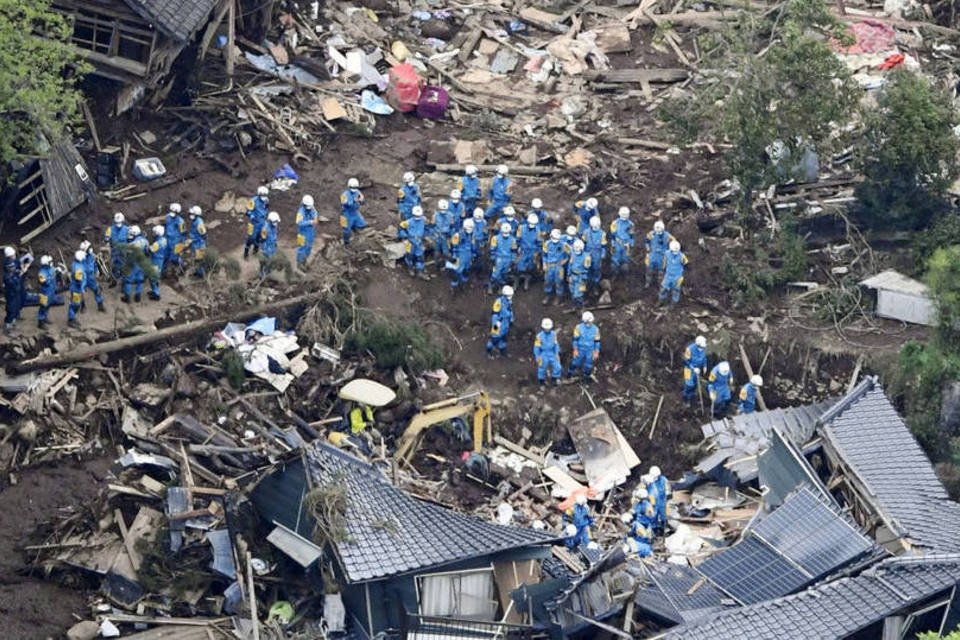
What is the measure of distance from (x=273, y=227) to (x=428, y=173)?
4.89 meters

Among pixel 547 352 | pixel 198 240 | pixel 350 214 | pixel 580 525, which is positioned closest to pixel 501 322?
pixel 547 352

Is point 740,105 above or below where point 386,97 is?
above

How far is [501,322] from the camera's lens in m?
38.8

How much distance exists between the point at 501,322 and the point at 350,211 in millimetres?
3860

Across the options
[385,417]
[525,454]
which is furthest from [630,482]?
[385,417]

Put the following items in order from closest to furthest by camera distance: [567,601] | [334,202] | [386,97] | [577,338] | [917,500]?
[567,601]
[917,500]
[577,338]
[334,202]
[386,97]

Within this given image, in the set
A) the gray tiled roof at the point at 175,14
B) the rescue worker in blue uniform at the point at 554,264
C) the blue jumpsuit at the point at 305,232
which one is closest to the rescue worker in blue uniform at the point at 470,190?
the rescue worker in blue uniform at the point at 554,264

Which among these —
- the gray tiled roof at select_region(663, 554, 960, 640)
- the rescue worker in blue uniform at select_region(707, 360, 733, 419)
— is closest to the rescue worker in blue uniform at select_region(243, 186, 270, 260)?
the rescue worker in blue uniform at select_region(707, 360, 733, 419)

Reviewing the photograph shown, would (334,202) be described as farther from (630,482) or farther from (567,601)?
(567,601)

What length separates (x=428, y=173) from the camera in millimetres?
43469

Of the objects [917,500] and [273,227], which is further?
[273,227]

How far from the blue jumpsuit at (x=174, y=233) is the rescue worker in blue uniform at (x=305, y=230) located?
6.85 ft

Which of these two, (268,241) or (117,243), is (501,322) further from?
(117,243)

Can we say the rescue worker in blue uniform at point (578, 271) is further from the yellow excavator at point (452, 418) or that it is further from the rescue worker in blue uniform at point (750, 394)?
the rescue worker in blue uniform at point (750, 394)
